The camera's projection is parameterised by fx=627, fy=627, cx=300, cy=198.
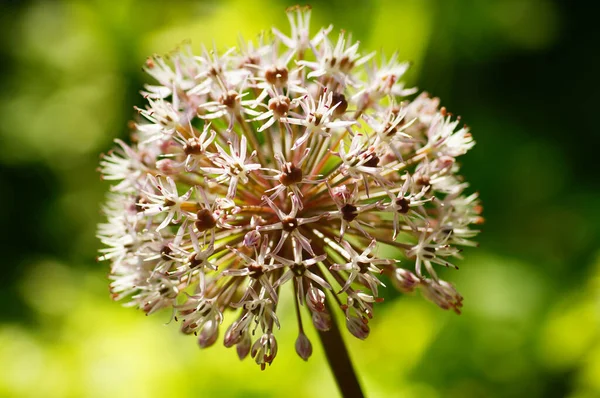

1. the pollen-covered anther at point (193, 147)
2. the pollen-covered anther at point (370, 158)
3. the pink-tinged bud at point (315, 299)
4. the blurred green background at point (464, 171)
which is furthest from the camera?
the blurred green background at point (464, 171)

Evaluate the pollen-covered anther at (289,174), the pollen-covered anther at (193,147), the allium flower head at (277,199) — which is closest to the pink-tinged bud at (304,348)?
the allium flower head at (277,199)

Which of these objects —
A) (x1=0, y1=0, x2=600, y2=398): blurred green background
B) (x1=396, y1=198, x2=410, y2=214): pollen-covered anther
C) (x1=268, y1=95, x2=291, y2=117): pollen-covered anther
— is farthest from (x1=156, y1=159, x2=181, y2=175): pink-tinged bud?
(x1=0, y1=0, x2=600, y2=398): blurred green background

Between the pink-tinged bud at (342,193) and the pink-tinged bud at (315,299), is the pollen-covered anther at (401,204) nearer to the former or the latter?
the pink-tinged bud at (342,193)

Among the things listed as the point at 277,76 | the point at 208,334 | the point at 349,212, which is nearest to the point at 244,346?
the point at 208,334

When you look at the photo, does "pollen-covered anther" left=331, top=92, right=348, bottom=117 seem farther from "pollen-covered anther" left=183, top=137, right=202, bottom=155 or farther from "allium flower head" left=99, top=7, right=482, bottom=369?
"pollen-covered anther" left=183, top=137, right=202, bottom=155


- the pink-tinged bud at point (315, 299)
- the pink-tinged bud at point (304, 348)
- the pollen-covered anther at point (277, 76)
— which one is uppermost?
the pollen-covered anther at point (277, 76)

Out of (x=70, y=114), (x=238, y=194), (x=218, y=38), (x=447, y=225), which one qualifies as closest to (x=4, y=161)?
(x=70, y=114)

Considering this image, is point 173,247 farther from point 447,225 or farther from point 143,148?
point 447,225

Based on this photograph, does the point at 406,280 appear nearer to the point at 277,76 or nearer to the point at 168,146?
the point at 277,76

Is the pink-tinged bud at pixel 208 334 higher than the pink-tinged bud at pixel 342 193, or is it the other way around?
the pink-tinged bud at pixel 342 193
